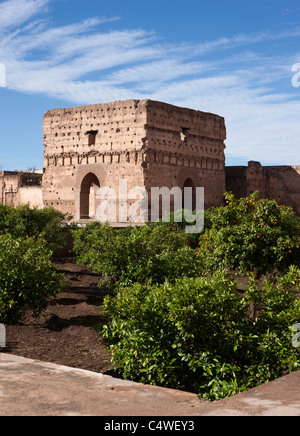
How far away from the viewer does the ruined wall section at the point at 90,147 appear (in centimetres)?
2411

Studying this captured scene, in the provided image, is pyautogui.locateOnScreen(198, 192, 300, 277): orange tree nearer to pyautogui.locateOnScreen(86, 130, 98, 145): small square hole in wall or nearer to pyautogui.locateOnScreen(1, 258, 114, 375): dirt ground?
pyautogui.locateOnScreen(1, 258, 114, 375): dirt ground

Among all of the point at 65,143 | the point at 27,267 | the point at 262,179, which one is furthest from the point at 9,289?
the point at 262,179

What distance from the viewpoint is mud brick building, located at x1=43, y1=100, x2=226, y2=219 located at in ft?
79.0

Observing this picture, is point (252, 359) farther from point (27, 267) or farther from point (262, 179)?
point (262, 179)

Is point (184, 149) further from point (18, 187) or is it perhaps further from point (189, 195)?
point (18, 187)

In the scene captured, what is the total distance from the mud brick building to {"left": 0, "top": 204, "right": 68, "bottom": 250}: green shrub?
8.56m

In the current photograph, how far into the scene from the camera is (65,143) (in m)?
26.6

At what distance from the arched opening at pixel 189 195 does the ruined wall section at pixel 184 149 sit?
1.32 feet

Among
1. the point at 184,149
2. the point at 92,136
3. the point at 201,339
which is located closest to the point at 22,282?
the point at 201,339

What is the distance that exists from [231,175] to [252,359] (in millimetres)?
25312

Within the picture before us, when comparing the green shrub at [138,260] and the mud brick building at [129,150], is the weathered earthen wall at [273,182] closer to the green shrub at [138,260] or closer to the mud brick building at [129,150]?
the mud brick building at [129,150]

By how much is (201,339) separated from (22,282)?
4135 millimetres

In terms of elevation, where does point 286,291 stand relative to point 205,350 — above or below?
above

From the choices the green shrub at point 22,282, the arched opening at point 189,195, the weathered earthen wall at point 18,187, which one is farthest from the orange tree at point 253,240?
the weathered earthen wall at point 18,187
